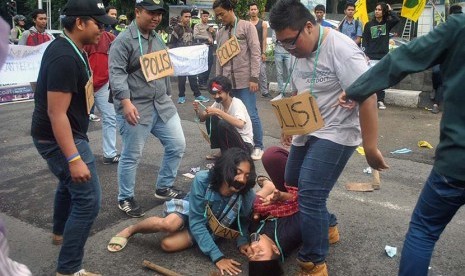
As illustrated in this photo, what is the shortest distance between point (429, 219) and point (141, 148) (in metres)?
2.41

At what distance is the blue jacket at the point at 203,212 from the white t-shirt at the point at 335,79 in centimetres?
75

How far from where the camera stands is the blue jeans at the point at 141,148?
3912 millimetres

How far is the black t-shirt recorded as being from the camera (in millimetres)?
2580

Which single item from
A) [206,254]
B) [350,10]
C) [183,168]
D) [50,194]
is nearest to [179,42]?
[350,10]

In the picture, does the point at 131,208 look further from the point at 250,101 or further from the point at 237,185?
the point at 250,101

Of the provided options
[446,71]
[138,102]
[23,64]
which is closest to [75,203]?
[138,102]

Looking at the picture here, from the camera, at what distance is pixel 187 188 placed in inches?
185

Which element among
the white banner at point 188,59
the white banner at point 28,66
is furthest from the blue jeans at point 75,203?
the white banner at point 188,59

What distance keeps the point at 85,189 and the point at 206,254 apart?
96cm

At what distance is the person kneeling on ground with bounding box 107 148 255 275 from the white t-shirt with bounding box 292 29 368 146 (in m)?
0.56

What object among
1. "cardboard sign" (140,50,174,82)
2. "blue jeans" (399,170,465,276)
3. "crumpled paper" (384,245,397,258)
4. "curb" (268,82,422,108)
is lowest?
"curb" (268,82,422,108)

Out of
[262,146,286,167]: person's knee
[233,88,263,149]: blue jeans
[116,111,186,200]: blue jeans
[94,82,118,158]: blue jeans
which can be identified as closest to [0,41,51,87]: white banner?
[94,82,118,158]: blue jeans

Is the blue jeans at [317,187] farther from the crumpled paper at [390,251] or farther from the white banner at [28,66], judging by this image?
the white banner at [28,66]

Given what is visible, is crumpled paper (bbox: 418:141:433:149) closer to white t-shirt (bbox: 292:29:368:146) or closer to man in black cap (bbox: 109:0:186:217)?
man in black cap (bbox: 109:0:186:217)
